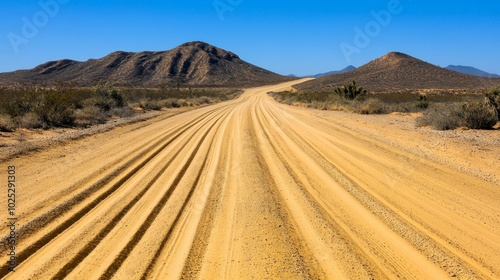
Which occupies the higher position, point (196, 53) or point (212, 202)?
point (196, 53)

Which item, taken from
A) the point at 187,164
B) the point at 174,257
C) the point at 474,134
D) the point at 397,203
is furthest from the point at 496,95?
the point at 174,257

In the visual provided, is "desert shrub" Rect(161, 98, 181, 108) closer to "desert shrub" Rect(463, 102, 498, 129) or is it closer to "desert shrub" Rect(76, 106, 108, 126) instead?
"desert shrub" Rect(76, 106, 108, 126)

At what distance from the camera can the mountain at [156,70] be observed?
12600cm

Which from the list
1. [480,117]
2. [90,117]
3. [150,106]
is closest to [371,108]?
[480,117]

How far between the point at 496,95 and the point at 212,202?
1705cm

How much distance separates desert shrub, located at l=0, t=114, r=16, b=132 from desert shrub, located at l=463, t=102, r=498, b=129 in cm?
2150

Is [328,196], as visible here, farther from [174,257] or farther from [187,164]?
[187,164]

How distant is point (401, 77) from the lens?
8756 centimetres

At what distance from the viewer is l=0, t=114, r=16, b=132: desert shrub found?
53.0ft

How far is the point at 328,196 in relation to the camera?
748 centimetres

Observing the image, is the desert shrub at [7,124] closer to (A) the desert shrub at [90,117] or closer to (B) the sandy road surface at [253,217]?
(A) the desert shrub at [90,117]

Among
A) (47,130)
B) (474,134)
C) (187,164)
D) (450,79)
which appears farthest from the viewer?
(450,79)

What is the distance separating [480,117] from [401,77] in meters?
77.1

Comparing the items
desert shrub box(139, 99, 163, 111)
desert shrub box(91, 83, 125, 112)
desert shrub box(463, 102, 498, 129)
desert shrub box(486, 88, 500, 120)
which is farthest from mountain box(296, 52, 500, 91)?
desert shrub box(463, 102, 498, 129)
